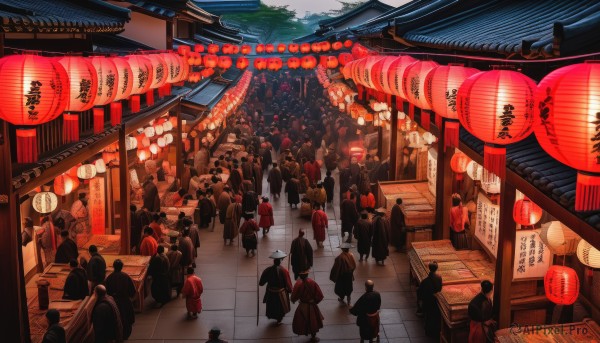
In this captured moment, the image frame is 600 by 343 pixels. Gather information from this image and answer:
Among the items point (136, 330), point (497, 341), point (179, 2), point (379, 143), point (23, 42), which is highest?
point (179, 2)

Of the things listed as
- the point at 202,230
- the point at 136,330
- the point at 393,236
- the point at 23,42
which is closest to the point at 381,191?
the point at 393,236

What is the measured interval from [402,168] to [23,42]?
591 inches

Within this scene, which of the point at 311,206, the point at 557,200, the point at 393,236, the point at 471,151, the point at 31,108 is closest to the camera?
the point at 557,200

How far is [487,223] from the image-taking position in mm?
14969

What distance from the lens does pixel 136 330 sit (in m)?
14.8

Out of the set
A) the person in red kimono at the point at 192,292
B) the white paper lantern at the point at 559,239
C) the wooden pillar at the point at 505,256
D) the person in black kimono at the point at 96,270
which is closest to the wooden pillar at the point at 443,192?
the wooden pillar at the point at 505,256

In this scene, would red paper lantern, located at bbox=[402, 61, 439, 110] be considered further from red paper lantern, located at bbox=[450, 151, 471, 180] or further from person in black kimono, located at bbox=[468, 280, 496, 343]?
person in black kimono, located at bbox=[468, 280, 496, 343]

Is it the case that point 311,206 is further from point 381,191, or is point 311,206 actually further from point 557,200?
point 557,200

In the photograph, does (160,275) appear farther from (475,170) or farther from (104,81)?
(475,170)

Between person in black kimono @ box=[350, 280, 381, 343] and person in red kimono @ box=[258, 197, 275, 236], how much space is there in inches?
342

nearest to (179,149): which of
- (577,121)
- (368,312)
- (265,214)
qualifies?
(265,214)

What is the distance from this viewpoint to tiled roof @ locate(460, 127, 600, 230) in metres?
7.91

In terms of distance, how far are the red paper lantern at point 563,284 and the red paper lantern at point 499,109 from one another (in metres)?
3.02

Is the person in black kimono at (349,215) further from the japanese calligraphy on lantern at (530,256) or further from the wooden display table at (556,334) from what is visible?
the wooden display table at (556,334)
